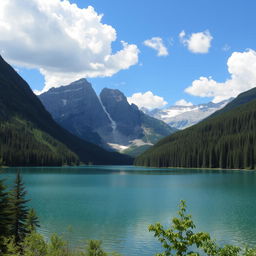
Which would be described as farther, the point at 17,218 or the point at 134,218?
the point at 134,218

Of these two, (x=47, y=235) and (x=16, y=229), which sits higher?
(x=16, y=229)

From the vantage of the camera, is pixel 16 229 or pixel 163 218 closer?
pixel 16 229

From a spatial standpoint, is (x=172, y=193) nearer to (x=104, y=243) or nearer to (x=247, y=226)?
(x=247, y=226)

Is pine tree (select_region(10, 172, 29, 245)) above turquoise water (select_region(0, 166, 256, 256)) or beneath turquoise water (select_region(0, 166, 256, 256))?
above

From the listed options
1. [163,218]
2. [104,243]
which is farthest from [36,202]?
[104,243]

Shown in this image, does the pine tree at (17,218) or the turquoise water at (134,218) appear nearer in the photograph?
the pine tree at (17,218)

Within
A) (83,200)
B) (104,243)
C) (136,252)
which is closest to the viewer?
(136,252)

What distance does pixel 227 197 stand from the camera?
82.1 metres

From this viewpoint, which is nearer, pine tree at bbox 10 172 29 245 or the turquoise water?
pine tree at bbox 10 172 29 245

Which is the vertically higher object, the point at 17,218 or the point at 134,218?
Result: the point at 17,218

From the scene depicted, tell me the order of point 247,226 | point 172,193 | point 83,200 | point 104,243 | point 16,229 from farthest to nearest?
point 172,193
point 83,200
point 247,226
point 104,243
point 16,229

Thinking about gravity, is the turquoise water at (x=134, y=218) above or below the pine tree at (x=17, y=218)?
below

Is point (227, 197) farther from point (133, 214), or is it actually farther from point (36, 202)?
point (36, 202)

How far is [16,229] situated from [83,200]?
4727 cm
